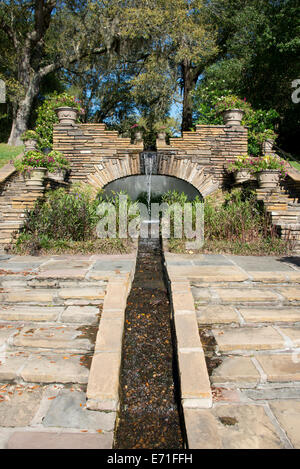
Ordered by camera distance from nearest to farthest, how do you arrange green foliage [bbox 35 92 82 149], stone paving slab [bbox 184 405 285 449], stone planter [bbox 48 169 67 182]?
stone paving slab [bbox 184 405 285 449], stone planter [bbox 48 169 67 182], green foliage [bbox 35 92 82 149]

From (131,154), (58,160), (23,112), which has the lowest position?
(58,160)

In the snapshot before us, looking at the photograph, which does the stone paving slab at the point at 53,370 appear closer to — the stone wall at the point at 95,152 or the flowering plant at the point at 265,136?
the stone wall at the point at 95,152

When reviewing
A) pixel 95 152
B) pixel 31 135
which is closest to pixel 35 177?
pixel 95 152

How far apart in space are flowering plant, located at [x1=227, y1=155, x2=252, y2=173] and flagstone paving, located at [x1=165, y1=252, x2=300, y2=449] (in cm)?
343

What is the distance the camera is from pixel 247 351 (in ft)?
8.84

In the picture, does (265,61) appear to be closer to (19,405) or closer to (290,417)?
(290,417)

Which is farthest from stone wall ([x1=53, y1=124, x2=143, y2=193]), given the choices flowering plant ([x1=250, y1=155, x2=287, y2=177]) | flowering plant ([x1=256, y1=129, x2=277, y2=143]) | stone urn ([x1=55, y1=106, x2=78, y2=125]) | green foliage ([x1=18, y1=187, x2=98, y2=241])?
flowering plant ([x1=256, y1=129, x2=277, y2=143])

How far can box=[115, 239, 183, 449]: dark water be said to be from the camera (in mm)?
2028

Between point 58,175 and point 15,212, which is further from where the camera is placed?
point 58,175

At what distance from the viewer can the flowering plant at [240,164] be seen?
7295mm

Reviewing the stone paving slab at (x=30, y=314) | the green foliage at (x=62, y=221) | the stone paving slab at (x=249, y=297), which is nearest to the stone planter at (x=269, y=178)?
the green foliage at (x=62, y=221)

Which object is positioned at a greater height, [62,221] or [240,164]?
[240,164]

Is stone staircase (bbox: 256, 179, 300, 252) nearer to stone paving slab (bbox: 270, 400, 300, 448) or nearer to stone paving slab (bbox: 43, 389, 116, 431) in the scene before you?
stone paving slab (bbox: 270, 400, 300, 448)

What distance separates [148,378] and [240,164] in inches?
239
